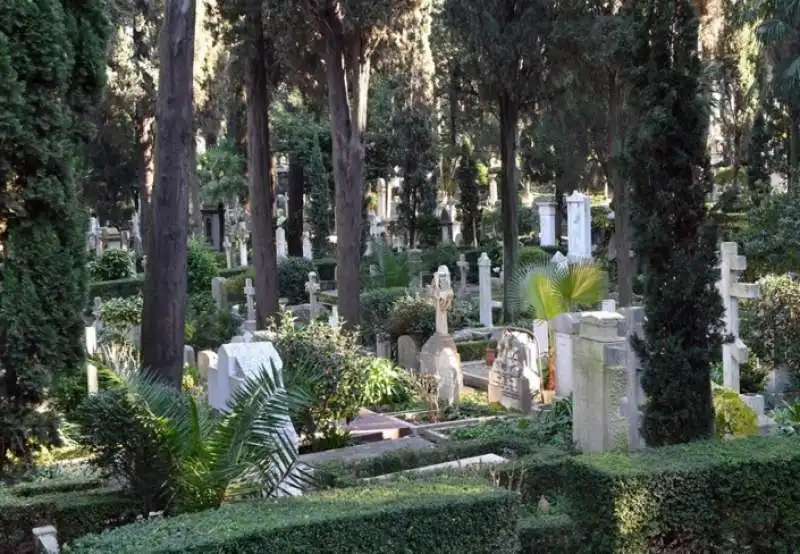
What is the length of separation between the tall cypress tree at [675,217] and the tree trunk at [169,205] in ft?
16.8

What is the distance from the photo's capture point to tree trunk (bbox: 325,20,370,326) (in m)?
16.5

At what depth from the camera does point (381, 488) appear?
5691 millimetres

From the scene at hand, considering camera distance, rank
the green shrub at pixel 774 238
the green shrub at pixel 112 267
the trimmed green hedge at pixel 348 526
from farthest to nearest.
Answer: the green shrub at pixel 112 267
the green shrub at pixel 774 238
the trimmed green hedge at pixel 348 526

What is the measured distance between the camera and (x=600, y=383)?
911 centimetres

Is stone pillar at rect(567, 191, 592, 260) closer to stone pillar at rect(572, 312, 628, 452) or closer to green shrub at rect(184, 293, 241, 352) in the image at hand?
green shrub at rect(184, 293, 241, 352)

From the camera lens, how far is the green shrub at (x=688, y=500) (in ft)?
18.8

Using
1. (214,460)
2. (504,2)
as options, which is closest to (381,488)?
(214,460)

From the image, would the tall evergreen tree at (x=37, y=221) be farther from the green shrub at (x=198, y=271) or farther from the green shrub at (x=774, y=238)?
the green shrub at (x=198, y=271)

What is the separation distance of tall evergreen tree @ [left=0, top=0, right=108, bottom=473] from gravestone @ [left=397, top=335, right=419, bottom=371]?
756 centimetres

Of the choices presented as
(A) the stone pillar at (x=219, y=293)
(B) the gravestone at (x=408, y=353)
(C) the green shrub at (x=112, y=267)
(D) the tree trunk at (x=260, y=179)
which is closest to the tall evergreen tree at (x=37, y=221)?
(B) the gravestone at (x=408, y=353)

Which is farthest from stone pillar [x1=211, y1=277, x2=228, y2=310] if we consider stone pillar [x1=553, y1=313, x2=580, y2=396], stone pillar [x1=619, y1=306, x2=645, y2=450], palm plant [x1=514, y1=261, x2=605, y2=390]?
stone pillar [x1=619, y1=306, x2=645, y2=450]

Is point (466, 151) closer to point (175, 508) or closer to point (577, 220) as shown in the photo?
point (577, 220)

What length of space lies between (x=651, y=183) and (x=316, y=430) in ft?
16.3

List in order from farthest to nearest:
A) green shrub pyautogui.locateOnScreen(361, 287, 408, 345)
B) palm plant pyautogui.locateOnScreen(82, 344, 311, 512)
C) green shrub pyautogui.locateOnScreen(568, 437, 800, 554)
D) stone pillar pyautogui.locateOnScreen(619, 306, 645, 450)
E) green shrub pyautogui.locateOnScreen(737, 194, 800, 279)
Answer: green shrub pyautogui.locateOnScreen(361, 287, 408, 345) < green shrub pyautogui.locateOnScreen(737, 194, 800, 279) < stone pillar pyautogui.locateOnScreen(619, 306, 645, 450) < palm plant pyautogui.locateOnScreen(82, 344, 311, 512) < green shrub pyautogui.locateOnScreen(568, 437, 800, 554)
